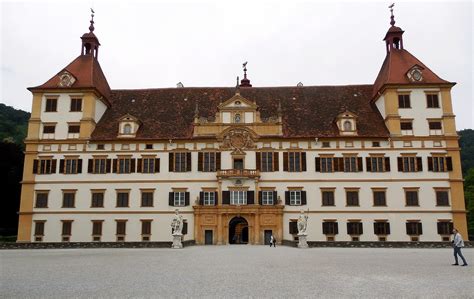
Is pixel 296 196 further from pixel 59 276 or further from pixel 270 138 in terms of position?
pixel 59 276

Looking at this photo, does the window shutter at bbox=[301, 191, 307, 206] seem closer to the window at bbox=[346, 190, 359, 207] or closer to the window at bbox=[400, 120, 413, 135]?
the window at bbox=[346, 190, 359, 207]

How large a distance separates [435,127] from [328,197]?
42.5 ft

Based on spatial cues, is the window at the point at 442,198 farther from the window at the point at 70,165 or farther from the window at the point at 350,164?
the window at the point at 70,165

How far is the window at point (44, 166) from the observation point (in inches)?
1799

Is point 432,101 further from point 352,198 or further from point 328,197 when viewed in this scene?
point 328,197

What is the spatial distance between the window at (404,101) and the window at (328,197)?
1151 centimetres

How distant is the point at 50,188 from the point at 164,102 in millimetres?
15133

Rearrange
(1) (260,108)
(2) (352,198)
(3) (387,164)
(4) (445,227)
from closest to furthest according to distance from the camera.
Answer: (4) (445,227), (2) (352,198), (3) (387,164), (1) (260,108)

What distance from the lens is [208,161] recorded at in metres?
45.2

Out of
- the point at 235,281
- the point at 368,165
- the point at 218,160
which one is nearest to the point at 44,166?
the point at 218,160

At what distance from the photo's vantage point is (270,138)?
148 ft

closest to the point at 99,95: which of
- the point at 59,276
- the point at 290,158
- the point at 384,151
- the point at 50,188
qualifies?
the point at 50,188

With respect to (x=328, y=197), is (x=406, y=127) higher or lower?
higher

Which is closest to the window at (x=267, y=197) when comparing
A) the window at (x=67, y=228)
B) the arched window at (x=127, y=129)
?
the arched window at (x=127, y=129)
